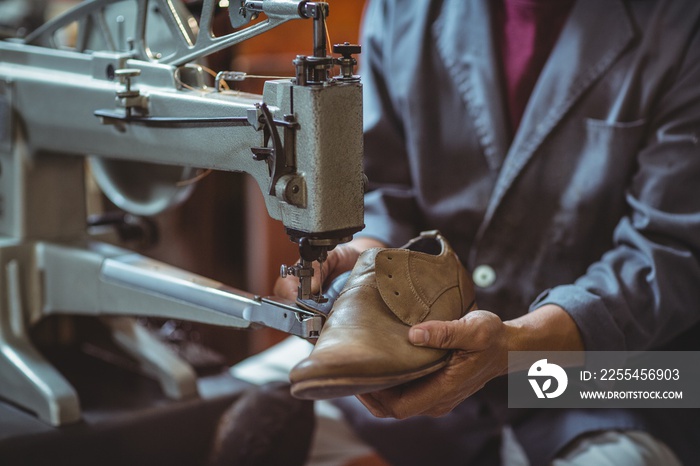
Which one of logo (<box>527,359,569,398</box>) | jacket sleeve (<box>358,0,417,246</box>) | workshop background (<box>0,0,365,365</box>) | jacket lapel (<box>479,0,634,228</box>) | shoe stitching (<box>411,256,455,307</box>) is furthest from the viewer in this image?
workshop background (<box>0,0,365,365</box>)

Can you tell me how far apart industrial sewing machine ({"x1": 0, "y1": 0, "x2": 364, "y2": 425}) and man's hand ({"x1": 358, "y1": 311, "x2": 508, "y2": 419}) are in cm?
9

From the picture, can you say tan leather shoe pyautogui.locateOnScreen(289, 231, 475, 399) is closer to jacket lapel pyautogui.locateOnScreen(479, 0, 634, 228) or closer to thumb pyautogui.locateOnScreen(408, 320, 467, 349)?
thumb pyautogui.locateOnScreen(408, 320, 467, 349)

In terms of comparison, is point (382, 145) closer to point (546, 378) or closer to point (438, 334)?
point (546, 378)

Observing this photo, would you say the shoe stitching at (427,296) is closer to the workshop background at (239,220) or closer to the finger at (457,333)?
the finger at (457,333)

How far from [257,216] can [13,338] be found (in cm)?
104

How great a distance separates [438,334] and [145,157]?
36 centimetres

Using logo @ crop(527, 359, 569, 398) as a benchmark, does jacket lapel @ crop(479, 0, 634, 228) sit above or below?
above

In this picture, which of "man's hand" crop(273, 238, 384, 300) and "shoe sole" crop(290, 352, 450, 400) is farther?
"man's hand" crop(273, 238, 384, 300)

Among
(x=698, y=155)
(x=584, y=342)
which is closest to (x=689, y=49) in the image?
(x=698, y=155)


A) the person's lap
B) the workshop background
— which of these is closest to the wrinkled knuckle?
the person's lap

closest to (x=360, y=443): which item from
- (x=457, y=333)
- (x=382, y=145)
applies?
(x=382, y=145)

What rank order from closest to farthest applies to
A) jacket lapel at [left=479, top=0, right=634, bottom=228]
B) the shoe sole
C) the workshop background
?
the shoe sole, jacket lapel at [left=479, top=0, right=634, bottom=228], the workshop background

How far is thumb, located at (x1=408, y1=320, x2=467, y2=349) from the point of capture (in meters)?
0.63

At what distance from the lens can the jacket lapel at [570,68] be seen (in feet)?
3.19
